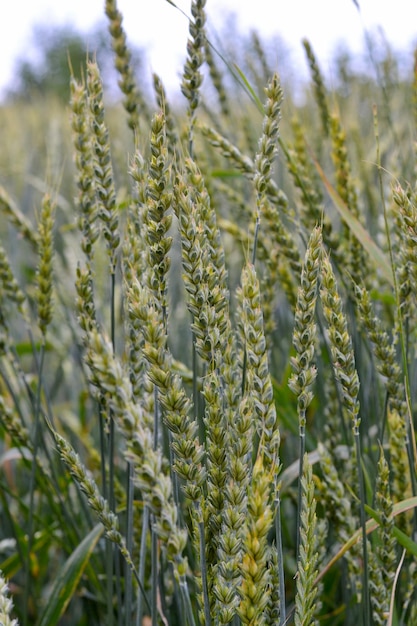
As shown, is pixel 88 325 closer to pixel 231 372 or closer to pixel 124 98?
pixel 231 372

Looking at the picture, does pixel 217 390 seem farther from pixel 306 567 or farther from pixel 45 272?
pixel 45 272

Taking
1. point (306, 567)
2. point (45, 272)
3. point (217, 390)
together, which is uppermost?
point (45, 272)

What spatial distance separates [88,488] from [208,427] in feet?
0.51

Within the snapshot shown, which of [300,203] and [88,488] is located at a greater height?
[300,203]

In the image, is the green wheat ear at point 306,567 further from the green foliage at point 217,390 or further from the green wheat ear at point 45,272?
the green wheat ear at point 45,272

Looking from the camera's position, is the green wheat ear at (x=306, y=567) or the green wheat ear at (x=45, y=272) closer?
the green wheat ear at (x=306, y=567)

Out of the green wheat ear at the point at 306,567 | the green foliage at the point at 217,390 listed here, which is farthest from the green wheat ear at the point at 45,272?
the green wheat ear at the point at 306,567

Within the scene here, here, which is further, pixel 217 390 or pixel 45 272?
pixel 45 272

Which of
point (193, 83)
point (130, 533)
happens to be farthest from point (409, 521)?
point (193, 83)

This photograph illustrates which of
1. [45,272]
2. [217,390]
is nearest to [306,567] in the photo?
[217,390]

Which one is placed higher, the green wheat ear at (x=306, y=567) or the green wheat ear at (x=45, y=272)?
the green wheat ear at (x=45, y=272)

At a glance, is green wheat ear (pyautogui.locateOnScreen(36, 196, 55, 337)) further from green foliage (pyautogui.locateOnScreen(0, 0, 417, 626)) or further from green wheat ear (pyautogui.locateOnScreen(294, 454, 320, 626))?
green wheat ear (pyautogui.locateOnScreen(294, 454, 320, 626))

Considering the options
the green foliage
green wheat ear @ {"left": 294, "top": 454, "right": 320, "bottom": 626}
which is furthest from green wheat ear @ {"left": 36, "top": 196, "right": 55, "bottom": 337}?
green wheat ear @ {"left": 294, "top": 454, "right": 320, "bottom": 626}

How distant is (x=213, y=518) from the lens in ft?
2.15
